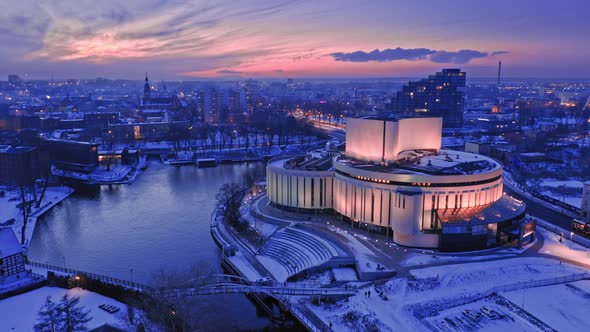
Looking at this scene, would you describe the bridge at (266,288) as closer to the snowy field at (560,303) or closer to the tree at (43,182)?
the snowy field at (560,303)

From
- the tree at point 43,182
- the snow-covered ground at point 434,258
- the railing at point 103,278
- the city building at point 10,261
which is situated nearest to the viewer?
the railing at point 103,278

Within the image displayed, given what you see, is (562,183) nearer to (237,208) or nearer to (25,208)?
(237,208)

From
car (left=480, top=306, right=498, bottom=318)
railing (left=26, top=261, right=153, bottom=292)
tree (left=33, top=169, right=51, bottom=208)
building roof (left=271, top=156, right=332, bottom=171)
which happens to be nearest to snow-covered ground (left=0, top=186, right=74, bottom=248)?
tree (left=33, top=169, right=51, bottom=208)

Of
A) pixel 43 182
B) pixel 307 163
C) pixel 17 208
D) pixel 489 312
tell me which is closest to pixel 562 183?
pixel 307 163

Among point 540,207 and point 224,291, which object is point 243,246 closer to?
point 224,291

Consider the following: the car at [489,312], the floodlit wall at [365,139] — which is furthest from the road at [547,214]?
the car at [489,312]

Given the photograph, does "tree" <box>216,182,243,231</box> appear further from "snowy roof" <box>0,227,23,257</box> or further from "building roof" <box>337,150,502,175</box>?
"snowy roof" <box>0,227,23,257</box>

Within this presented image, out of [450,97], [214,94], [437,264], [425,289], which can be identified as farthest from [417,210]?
[214,94]
